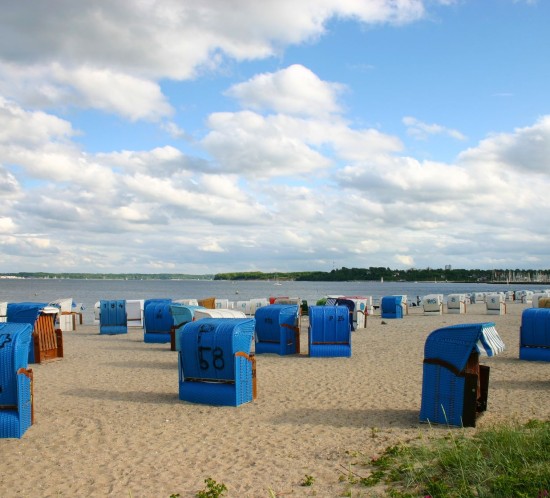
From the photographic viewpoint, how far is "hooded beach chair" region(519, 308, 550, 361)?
16.9 meters

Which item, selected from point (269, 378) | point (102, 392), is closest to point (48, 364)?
point (102, 392)

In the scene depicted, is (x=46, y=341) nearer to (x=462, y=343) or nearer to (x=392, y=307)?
(x=462, y=343)

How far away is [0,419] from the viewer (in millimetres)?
9234

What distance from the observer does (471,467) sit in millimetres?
6996

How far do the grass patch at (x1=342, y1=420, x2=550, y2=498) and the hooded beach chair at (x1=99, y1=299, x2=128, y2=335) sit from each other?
2125cm

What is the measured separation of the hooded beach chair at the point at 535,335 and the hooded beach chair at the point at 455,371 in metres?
7.85

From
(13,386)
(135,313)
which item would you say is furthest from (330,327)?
(135,313)

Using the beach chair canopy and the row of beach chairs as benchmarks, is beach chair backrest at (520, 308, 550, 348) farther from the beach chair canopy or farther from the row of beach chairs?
the beach chair canopy

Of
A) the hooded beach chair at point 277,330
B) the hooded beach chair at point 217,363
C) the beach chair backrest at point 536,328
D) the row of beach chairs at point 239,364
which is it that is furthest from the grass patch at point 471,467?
the hooded beach chair at point 277,330

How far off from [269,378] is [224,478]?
A: 23.7 ft

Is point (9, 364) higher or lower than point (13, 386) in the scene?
higher

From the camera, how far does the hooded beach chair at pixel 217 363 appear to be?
11.4 metres

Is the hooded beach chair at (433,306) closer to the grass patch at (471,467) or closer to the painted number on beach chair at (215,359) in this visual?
the painted number on beach chair at (215,359)

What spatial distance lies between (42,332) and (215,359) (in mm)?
8555
